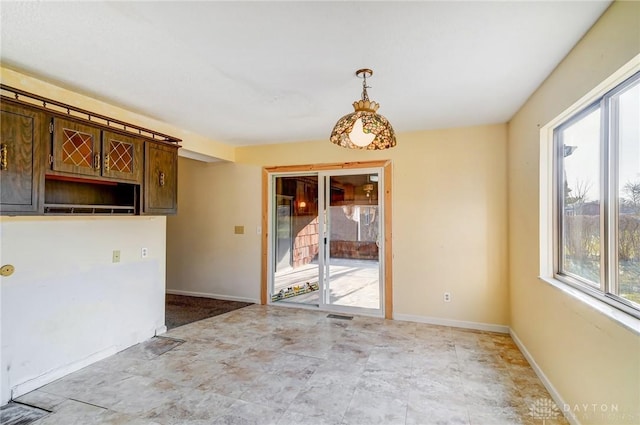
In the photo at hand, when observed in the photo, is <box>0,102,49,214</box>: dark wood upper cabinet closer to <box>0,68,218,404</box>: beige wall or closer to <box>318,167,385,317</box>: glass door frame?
<box>0,68,218,404</box>: beige wall

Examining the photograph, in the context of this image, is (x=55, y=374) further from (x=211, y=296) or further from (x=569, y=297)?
(x=569, y=297)

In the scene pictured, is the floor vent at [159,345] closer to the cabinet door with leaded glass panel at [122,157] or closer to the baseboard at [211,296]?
the baseboard at [211,296]

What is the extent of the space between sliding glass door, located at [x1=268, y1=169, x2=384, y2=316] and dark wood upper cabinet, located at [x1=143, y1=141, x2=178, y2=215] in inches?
68.0

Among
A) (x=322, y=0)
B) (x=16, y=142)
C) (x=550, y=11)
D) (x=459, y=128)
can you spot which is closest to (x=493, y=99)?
(x=459, y=128)

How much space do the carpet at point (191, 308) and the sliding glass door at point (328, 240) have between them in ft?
2.38

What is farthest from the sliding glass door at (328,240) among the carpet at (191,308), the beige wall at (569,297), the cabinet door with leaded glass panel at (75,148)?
the cabinet door with leaded glass panel at (75,148)

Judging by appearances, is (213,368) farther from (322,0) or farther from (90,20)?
(322,0)

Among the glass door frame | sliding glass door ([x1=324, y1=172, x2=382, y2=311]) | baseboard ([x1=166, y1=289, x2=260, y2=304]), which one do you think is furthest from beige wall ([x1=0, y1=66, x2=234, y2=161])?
baseboard ([x1=166, y1=289, x2=260, y2=304])

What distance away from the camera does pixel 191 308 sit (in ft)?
15.4

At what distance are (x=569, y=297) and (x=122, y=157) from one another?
148 inches

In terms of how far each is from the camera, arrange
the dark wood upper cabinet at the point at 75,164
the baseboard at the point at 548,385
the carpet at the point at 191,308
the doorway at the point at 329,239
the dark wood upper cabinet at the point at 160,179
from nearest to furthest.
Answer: the baseboard at the point at 548,385 → the dark wood upper cabinet at the point at 75,164 → the dark wood upper cabinet at the point at 160,179 → the carpet at the point at 191,308 → the doorway at the point at 329,239

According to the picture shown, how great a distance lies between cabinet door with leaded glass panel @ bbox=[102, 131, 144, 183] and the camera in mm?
2752

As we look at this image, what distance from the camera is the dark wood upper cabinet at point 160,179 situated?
3.17 m

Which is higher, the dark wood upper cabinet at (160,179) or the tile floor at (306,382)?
the dark wood upper cabinet at (160,179)
